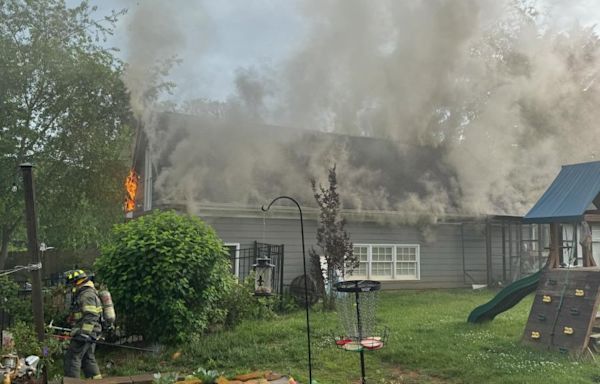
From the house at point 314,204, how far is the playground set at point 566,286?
18.4ft

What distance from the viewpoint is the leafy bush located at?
7594 mm

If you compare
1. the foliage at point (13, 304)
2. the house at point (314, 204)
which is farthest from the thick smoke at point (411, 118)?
the foliage at point (13, 304)

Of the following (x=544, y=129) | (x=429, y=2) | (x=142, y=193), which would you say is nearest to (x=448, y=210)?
(x=544, y=129)

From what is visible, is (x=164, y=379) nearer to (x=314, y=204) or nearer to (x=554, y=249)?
(x=554, y=249)

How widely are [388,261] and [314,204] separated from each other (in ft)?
11.0

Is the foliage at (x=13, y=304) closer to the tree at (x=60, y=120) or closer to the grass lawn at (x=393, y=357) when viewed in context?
the grass lawn at (x=393, y=357)

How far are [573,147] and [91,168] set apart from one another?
13982mm

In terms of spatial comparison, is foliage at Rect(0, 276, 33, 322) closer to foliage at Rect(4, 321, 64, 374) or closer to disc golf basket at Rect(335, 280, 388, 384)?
foliage at Rect(4, 321, 64, 374)

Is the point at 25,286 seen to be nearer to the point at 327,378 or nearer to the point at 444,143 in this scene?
the point at 327,378

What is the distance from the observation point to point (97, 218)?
16.1 metres

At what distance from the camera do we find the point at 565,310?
7.50 metres

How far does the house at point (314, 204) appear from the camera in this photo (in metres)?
11.7

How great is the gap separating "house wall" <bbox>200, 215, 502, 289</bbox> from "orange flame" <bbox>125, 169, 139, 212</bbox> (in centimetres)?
407

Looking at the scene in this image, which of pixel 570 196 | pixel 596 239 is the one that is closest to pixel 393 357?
pixel 570 196
